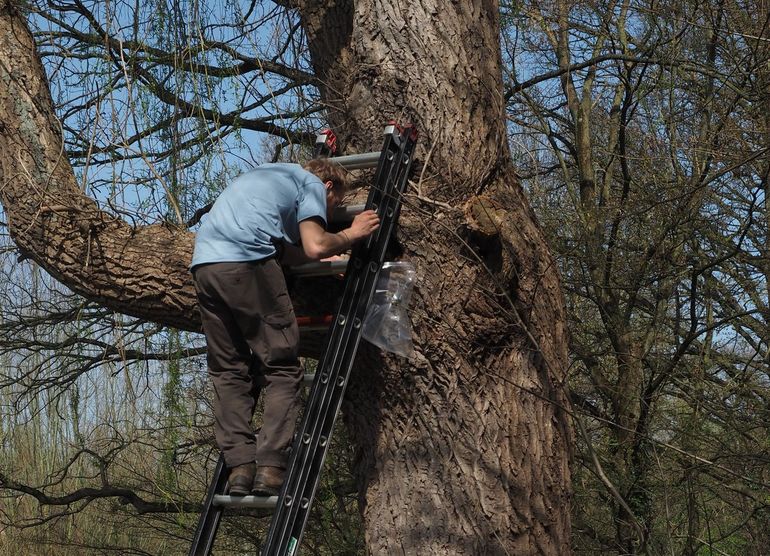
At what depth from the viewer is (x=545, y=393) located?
3389 mm

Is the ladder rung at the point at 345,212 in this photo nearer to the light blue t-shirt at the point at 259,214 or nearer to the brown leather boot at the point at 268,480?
the light blue t-shirt at the point at 259,214

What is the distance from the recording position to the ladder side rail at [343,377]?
3.08 metres

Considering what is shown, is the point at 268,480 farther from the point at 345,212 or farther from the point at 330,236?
the point at 345,212

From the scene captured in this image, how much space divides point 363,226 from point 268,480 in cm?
97

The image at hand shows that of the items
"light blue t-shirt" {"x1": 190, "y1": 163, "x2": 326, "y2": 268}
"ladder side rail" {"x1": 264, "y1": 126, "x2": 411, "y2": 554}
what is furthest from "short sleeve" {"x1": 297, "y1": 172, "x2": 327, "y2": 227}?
"ladder side rail" {"x1": 264, "y1": 126, "x2": 411, "y2": 554}

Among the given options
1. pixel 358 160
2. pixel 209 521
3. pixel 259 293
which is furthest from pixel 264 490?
pixel 358 160

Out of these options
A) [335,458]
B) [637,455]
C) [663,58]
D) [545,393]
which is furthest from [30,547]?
[663,58]

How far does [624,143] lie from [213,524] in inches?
155

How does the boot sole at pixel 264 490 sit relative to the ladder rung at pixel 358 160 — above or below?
below

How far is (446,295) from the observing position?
129 inches

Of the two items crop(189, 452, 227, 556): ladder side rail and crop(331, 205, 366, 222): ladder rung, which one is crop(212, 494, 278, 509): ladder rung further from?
crop(331, 205, 366, 222): ladder rung

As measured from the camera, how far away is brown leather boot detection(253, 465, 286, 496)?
122 inches

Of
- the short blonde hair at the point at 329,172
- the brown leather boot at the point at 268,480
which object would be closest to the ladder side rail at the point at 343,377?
the brown leather boot at the point at 268,480

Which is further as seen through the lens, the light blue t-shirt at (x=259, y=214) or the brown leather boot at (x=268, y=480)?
the light blue t-shirt at (x=259, y=214)
